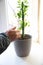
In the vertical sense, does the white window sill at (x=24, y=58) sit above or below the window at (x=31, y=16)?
below

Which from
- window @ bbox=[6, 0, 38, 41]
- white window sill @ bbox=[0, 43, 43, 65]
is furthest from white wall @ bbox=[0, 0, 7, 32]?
white window sill @ bbox=[0, 43, 43, 65]

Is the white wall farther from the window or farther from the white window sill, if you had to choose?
the white window sill

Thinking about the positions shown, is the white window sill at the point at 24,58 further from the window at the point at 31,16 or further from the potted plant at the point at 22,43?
the window at the point at 31,16

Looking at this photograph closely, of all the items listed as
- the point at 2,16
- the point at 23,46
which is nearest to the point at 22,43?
the point at 23,46

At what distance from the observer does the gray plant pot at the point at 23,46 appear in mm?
1061

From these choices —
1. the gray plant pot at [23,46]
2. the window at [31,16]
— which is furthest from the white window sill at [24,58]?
the window at [31,16]

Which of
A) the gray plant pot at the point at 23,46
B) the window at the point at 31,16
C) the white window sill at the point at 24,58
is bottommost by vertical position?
the white window sill at the point at 24,58

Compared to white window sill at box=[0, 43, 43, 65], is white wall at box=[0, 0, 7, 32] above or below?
above

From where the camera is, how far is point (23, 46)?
107 centimetres

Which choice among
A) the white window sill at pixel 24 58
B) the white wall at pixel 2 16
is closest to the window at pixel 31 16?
the white wall at pixel 2 16

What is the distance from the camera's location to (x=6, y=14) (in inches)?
53.3

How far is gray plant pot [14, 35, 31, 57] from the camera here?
1061 mm

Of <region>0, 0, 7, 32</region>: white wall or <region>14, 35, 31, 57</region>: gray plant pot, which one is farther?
<region>0, 0, 7, 32</region>: white wall

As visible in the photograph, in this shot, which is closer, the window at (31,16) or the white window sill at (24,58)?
the white window sill at (24,58)
